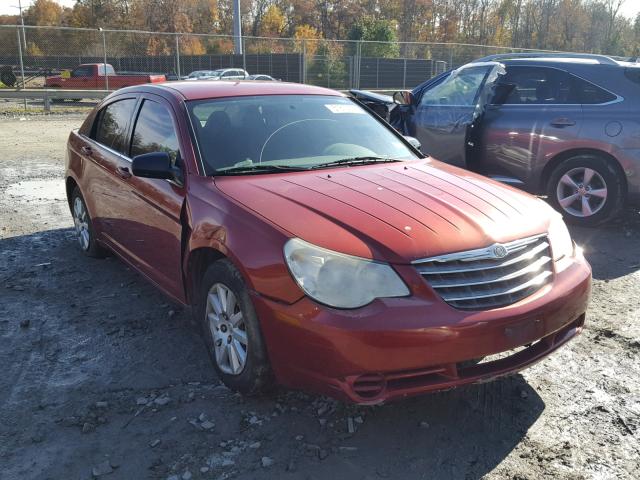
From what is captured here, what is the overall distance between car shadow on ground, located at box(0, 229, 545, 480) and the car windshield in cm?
126

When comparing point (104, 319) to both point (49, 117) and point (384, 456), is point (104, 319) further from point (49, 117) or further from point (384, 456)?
point (49, 117)

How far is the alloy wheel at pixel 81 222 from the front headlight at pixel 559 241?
3995 millimetres

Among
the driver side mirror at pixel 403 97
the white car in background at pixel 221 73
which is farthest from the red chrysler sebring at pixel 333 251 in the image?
the white car in background at pixel 221 73

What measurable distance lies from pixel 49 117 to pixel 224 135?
58.5ft

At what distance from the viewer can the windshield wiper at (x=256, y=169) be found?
3.57 m

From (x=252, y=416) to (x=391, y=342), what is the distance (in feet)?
3.06

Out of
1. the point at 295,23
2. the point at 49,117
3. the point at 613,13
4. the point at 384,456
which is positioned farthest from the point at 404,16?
the point at 384,456

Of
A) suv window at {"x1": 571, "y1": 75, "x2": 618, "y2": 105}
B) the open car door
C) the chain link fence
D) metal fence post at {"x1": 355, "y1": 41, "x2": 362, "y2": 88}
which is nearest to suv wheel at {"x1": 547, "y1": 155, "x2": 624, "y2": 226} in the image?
suv window at {"x1": 571, "y1": 75, "x2": 618, "y2": 105}

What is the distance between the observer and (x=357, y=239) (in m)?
2.77

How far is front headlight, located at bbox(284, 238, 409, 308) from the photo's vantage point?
2.62 m

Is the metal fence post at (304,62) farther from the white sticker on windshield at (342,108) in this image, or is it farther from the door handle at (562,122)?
the white sticker on windshield at (342,108)

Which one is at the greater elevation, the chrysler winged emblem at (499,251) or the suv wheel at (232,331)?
the chrysler winged emblem at (499,251)

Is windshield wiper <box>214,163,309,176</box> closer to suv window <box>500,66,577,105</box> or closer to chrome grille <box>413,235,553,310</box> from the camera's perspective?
chrome grille <box>413,235,553,310</box>

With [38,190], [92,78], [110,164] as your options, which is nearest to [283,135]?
[110,164]
